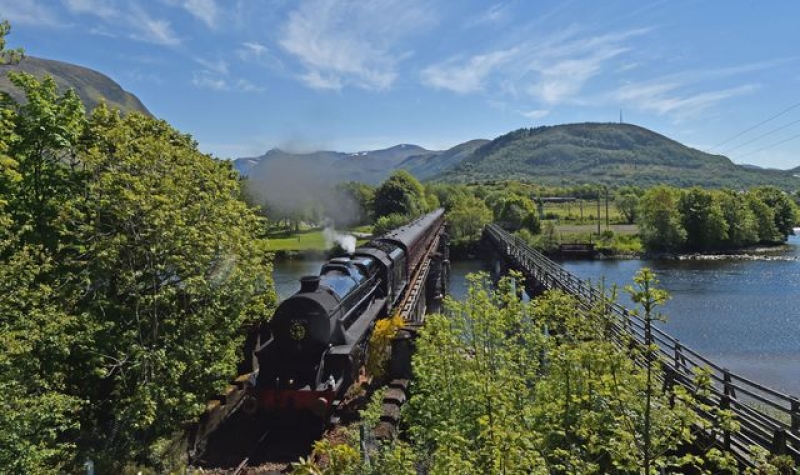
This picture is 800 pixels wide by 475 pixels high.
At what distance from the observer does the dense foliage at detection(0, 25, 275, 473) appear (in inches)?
448

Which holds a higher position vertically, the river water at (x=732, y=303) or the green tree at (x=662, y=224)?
the green tree at (x=662, y=224)

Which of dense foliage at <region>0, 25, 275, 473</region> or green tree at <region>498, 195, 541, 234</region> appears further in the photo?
green tree at <region>498, 195, 541, 234</region>

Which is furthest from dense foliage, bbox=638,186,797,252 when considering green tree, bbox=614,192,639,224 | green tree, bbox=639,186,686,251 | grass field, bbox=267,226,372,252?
grass field, bbox=267,226,372,252

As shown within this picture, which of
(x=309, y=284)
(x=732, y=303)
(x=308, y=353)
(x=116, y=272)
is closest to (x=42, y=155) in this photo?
(x=116, y=272)

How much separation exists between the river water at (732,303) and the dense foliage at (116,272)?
9362mm

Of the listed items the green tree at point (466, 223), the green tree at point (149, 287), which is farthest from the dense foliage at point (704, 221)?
the green tree at point (149, 287)

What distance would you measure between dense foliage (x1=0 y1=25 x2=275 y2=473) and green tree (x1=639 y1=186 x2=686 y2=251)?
71.2 meters

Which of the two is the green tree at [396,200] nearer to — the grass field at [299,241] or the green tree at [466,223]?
the green tree at [466,223]

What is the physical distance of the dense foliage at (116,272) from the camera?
1139 cm

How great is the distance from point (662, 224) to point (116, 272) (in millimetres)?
74316

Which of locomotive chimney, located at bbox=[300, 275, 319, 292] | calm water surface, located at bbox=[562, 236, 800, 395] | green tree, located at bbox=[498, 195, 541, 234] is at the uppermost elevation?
green tree, located at bbox=[498, 195, 541, 234]

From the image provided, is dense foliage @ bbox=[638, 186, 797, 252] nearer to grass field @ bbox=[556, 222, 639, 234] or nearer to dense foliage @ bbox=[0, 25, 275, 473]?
grass field @ bbox=[556, 222, 639, 234]

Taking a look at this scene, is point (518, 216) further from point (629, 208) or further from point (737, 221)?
point (629, 208)

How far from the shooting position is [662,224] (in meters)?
73.6
